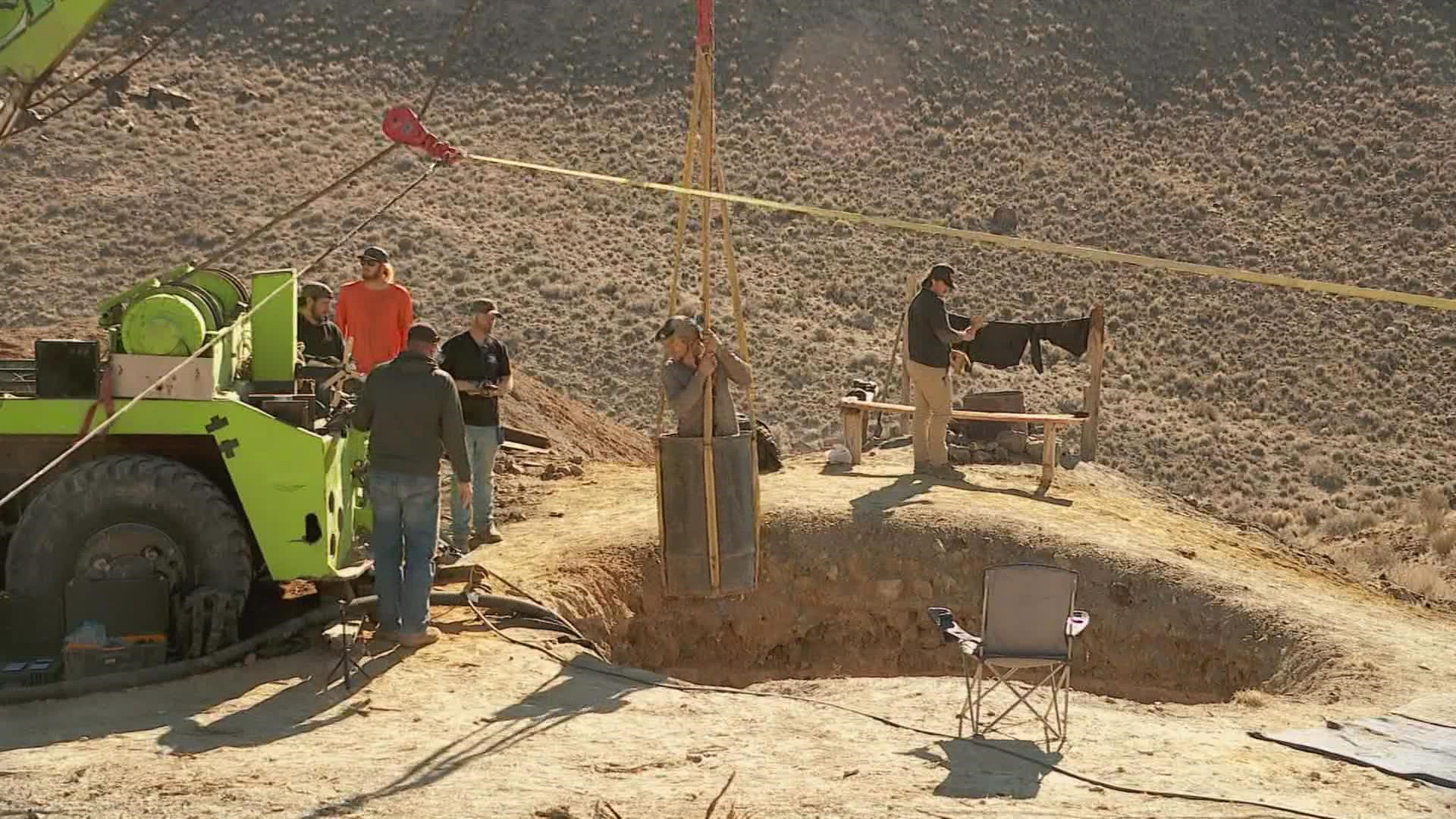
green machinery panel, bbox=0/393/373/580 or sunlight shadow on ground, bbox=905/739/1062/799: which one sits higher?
green machinery panel, bbox=0/393/373/580

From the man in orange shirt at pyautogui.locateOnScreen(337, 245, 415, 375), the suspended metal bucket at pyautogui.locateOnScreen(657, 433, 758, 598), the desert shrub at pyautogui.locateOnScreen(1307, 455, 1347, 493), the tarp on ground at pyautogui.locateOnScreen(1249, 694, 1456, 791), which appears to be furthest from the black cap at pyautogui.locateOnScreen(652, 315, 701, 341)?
the desert shrub at pyautogui.locateOnScreen(1307, 455, 1347, 493)

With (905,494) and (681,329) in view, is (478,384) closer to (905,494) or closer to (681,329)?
(681,329)

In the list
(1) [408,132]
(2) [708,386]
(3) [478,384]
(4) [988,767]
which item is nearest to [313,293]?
(3) [478,384]

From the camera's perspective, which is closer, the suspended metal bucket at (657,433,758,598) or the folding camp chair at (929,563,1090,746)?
the folding camp chair at (929,563,1090,746)

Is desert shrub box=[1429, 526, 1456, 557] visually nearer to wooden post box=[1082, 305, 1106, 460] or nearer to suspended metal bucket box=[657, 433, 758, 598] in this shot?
wooden post box=[1082, 305, 1106, 460]

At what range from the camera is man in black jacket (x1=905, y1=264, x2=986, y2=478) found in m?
13.5

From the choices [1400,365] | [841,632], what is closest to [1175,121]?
[1400,365]

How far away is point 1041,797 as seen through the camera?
23.4 feet

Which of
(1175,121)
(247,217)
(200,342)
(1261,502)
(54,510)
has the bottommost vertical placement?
(1261,502)

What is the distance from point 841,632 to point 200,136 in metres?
27.4

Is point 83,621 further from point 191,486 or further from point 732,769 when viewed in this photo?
point 732,769

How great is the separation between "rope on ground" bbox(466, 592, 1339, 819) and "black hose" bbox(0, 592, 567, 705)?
0.35m

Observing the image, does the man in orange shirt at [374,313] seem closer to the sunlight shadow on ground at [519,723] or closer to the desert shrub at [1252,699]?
the sunlight shadow on ground at [519,723]

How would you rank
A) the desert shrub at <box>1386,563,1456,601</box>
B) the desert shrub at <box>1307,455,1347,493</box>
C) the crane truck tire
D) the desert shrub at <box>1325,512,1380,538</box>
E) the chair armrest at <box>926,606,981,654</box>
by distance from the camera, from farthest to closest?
the desert shrub at <box>1307,455,1347,493</box>, the desert shrub at <box>1325,512,1380,538</box>, the desert shrub at <box>1386,563,1456,601</box>, the crane truck tire, the chair armrest at <box>926,606,981,654</box>
